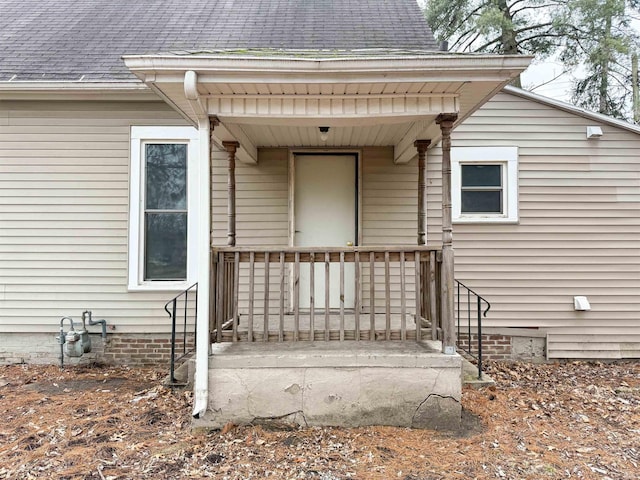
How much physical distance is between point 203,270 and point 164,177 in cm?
229

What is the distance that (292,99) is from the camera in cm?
330

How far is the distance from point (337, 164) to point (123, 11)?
469 centimetres

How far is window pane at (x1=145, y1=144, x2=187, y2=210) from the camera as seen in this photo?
5.08 m

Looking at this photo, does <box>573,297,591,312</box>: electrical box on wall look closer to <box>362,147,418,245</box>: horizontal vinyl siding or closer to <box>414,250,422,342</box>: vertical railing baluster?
<box>362,147,418,245</box>: horizontal vinyl siding

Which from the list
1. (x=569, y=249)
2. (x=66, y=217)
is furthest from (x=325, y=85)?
(x=569, y=249)

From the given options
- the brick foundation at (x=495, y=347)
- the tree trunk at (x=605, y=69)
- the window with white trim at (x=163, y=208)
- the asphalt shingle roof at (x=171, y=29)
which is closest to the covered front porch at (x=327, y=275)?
the window with white trim at (x=163, y=208)

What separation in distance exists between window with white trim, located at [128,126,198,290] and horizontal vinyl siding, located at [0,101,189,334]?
0.14 metres

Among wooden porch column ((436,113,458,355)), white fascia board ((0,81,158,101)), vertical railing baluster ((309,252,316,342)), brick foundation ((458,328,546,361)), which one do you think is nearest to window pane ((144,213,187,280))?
white fascia board ((0,81,158,101))

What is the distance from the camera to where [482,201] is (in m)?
5.19

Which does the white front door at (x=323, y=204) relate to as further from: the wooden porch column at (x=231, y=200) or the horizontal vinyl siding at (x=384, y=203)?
the wooden porch column at (x=231, y=200)

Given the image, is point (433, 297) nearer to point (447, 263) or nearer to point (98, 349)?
point (447, 263)

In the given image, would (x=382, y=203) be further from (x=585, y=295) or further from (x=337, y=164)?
(x=585, y=295)

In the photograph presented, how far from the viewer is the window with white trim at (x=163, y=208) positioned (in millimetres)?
4996

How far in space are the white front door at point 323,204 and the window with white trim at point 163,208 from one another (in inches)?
51.7
